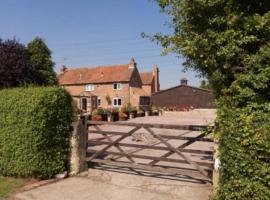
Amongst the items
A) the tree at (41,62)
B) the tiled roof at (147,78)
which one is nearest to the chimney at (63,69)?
the tiled roof at (147,78)

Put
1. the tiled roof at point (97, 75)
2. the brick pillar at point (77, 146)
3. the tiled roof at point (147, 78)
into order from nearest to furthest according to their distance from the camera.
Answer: the brick pillar at point (77, 146) < the tiled roof at point (97, 75) < the tiled roof at point (147, 78)

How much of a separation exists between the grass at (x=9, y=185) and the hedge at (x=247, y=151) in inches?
183

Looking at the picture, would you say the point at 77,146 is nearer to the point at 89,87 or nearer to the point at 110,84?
the point at 110,84

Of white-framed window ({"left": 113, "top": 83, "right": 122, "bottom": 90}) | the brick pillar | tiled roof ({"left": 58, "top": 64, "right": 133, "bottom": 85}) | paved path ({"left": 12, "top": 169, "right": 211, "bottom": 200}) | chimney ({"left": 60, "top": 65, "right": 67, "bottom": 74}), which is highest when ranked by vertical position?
chimney ({"left": 60, "top": 65, "right": 67, "bottom": 74})

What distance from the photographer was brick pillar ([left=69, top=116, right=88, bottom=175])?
8.42 m

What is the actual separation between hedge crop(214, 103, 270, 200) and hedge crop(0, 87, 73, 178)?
14.5 ft

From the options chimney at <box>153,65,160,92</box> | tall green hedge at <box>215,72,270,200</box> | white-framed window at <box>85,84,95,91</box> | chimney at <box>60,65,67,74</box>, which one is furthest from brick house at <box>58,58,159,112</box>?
tall green hedge at <box>215,72,270,200</box>

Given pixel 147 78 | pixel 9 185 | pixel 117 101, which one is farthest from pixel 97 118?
pixel 147 78

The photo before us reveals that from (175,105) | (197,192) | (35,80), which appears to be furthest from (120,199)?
(175,105)

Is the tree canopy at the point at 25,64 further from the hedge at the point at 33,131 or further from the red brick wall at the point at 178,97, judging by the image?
the red brick wall at the point at 178,97

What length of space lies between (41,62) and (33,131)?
20.0 feet

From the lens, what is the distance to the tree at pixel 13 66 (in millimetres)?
11453

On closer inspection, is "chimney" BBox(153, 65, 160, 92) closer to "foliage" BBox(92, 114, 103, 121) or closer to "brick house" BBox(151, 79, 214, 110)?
"brick house" BBox(151, 79, 214, 110)

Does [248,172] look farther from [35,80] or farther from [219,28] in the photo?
[35,80]
